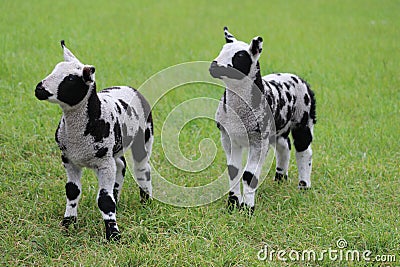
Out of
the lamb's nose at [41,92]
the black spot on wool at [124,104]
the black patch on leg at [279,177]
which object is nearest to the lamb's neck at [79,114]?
the lamb's nose at [41,92]

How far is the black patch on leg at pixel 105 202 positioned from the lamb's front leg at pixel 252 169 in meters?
1.21

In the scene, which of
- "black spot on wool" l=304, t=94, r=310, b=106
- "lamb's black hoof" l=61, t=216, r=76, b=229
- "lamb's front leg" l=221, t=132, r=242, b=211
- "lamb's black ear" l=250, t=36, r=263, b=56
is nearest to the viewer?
"lamb's black ear" l=250, t=36, r=263, b=56

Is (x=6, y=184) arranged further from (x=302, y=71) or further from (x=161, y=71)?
(x=302, y=71)

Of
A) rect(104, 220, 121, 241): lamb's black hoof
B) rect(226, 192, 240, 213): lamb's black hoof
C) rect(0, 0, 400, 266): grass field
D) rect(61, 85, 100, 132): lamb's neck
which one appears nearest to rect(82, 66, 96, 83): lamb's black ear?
rect(61, 85, 100, 132): lamb's neck

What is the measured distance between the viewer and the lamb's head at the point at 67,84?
13.3 ft

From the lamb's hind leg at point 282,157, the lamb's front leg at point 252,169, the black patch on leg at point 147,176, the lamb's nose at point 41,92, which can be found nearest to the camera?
the lamb's nose at point 41,92

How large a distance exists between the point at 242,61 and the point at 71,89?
141 cm

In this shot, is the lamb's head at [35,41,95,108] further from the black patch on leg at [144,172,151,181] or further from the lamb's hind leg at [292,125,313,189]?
the lamb's hind leg at [292,125,313,189]

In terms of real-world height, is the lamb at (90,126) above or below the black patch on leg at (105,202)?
above

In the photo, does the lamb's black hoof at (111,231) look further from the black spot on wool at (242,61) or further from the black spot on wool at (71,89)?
the black spot on wool at (242,61)

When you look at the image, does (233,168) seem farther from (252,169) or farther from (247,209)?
(247,209)

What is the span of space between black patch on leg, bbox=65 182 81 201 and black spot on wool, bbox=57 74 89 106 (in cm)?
75

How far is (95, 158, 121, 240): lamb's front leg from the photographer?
14.6 ft

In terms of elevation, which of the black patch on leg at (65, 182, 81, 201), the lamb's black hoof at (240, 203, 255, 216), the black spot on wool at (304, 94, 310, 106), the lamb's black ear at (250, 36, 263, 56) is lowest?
the lamb's black hoof at (240, 203, 255, 216)
